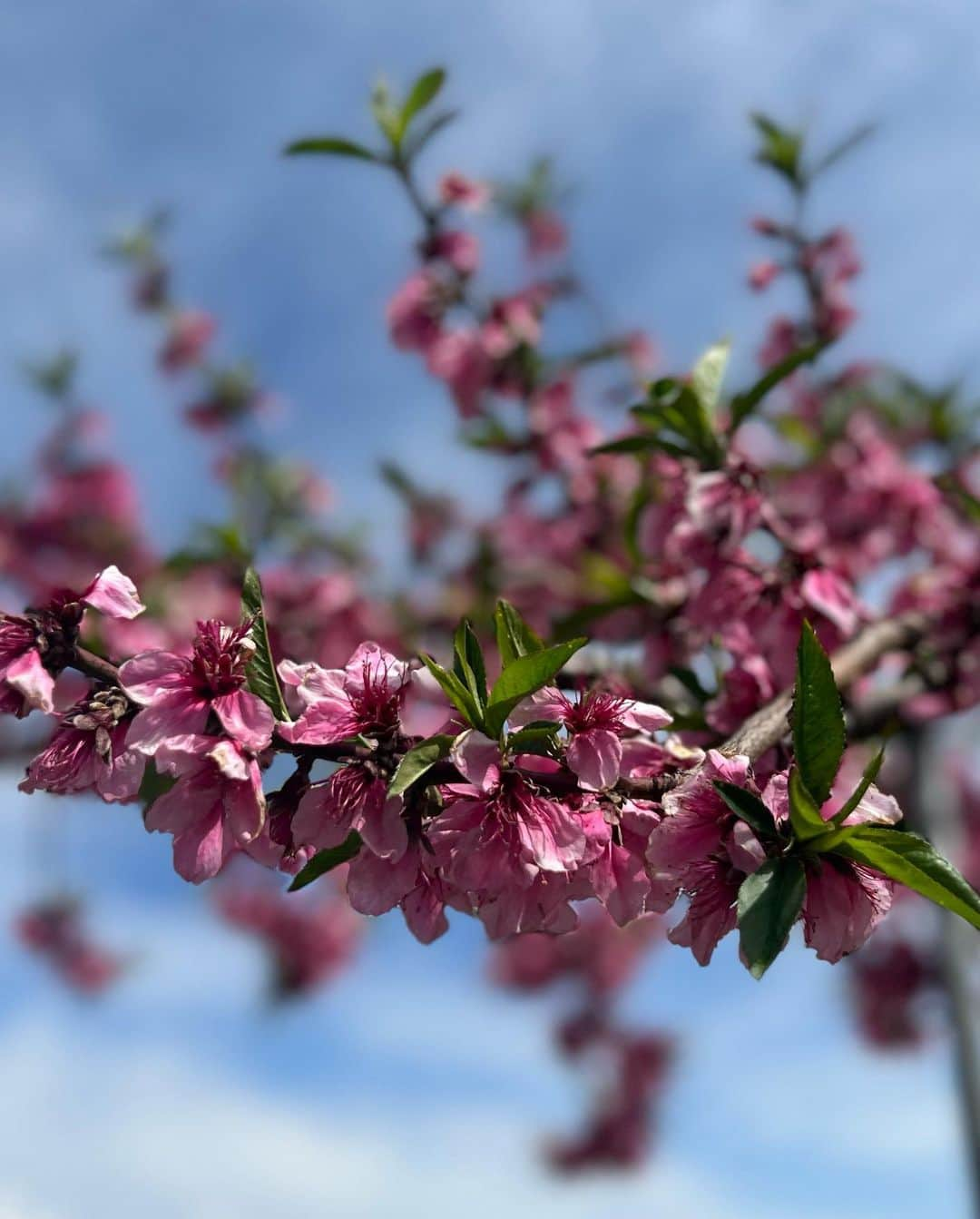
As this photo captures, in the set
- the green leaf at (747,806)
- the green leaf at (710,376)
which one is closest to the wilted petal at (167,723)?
the green leaf at (747,806)

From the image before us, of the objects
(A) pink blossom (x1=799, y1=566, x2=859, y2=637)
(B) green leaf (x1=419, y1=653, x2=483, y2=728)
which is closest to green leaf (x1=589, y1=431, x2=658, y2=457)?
(A) pink blossom (x1=799, y1=566, x2=859, y2=637)

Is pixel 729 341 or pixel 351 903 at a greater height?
pixel 729 341

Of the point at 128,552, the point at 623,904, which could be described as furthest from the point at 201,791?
the point at 128,552

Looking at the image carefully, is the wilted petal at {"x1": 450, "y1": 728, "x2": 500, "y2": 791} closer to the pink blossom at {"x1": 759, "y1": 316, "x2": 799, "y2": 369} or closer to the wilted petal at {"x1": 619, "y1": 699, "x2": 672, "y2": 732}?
the wilted petal at {"x1": 619, "y1": 699, "x2": 672, "y2": 732}

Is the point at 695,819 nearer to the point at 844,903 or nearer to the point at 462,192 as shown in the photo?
the point at 844,903

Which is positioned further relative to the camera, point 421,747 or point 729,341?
point 729,341

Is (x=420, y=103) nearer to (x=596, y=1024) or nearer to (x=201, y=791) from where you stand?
(x=201, y=791)
